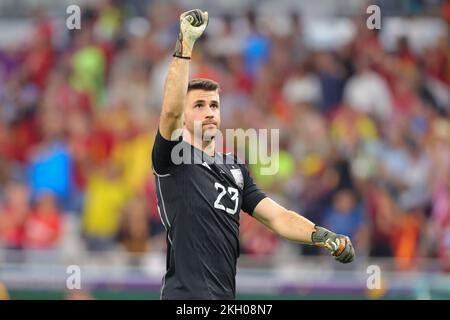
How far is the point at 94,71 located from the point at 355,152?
13.3ft

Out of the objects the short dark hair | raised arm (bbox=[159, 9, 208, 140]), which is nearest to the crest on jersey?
the short dark hair

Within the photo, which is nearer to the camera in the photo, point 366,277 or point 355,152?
point 366,277

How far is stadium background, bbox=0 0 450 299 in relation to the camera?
11344 mm

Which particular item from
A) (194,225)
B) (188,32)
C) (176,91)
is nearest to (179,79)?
(176,91)

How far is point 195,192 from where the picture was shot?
283 inches

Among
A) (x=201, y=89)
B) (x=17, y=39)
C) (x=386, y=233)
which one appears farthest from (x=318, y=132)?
(x=201, y=89)

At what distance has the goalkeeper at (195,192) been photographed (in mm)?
6945

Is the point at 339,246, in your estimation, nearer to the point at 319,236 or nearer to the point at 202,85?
the point at 319,236

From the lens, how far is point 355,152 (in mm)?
12867

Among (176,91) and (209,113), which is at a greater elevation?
(176,91)

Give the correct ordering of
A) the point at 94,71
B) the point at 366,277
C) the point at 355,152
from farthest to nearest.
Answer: the point at 94,71, the point at 355,152, the point at 366,277

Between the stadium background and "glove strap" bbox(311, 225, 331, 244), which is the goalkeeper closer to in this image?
"glove strap" bbox(311, 225, 331, 244)

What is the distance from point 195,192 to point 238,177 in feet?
1.57
